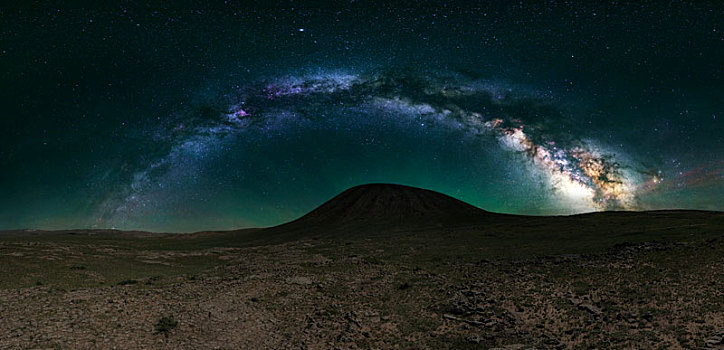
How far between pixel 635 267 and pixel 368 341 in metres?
21.1

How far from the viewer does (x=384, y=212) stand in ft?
410

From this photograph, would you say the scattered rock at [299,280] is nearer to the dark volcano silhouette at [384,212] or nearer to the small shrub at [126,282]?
the small shrub at [126,282]

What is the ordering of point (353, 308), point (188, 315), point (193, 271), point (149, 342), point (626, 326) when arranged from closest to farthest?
1. point (149, 342)
2. point (626, 326)
3. point (188, 315)
4. point (353, 308)
5. point (193, 271)

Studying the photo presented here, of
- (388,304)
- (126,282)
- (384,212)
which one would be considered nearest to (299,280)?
(388,304)

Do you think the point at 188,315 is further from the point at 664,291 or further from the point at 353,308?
the point at 664,291

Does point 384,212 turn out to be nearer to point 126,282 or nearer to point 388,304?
point 126,282

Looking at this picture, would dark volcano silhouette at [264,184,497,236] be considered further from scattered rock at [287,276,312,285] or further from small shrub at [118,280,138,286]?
small shrub at [118,280,138,286]

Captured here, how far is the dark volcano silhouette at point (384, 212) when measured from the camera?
4131 inches

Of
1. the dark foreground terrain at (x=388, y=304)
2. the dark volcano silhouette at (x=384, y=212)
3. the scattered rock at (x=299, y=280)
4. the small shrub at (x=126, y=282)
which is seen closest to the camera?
the dark foreground terrain at (x=388, y=304)

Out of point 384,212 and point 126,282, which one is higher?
point 384,212

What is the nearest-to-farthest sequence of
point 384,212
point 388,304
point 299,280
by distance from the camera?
point 388,304, point 299,280, point 384,212

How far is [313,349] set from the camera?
17656 millimetres

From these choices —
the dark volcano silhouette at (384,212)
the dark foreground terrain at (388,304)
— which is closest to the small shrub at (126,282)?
the dark foreground terrain at (388,304)

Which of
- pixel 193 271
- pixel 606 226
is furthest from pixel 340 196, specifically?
pixel 193 271
